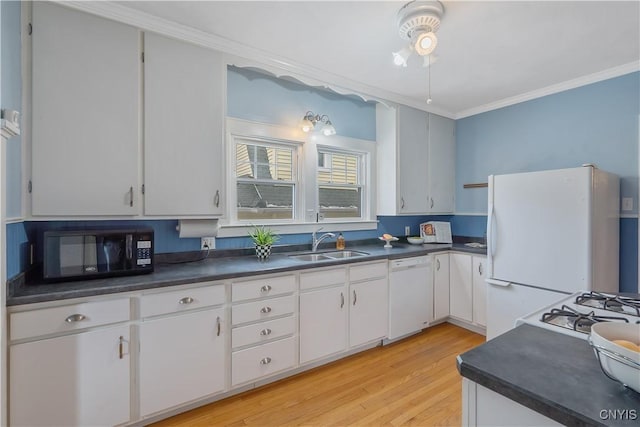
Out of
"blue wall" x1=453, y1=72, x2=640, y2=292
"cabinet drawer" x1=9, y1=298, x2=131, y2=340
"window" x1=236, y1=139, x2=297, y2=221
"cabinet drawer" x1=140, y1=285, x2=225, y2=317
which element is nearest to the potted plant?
"window" x1=236, y1=139, x2=297, y2=221

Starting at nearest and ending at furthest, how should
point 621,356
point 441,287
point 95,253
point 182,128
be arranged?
point 621,356 < point 95,253 < point 182,128 < point 441,287

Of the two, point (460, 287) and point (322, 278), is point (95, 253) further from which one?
point (460, 287)

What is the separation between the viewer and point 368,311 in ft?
8.96

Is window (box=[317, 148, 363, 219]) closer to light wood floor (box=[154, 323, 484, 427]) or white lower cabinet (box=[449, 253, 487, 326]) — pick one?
white lower cabinet (box=[449, 253, 487, 326])

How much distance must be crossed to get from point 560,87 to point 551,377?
3262 mm

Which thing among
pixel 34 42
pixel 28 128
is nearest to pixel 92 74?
pixel 34 42

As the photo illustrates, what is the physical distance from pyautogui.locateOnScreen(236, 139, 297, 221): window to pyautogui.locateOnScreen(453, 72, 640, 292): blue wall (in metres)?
2.30

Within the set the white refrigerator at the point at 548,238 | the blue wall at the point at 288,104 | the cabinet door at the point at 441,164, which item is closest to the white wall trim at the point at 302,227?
the cabinet door at the point at 441,164

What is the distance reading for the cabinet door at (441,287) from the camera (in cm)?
327

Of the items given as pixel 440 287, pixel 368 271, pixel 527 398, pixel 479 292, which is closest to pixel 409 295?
pixel 440 287

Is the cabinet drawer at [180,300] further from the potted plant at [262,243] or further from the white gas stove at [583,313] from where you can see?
the white gas stove at [583,313]

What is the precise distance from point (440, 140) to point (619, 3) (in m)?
2.02

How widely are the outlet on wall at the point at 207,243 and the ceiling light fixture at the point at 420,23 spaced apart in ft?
6.36

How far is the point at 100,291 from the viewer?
5.33 feet
